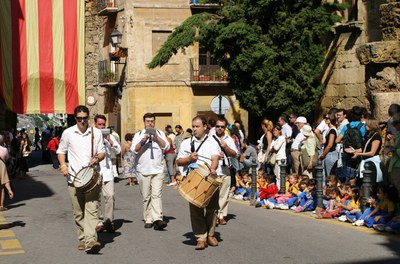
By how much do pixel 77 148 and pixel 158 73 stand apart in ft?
93.2

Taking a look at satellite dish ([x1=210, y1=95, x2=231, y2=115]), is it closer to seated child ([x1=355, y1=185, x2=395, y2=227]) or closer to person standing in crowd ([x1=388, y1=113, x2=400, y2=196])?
seated child ([x1=355, y1=185, x2=395, y2=227])

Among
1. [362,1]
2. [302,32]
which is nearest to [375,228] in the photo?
[362,1]

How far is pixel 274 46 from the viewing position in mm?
27609

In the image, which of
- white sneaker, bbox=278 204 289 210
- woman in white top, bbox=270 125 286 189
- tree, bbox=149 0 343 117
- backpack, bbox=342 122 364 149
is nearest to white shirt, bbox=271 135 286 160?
woman in white top, bbox=270 125 286 189

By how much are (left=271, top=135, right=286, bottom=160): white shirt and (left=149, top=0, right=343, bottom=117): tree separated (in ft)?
30.2

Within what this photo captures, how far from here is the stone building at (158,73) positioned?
1522 inches

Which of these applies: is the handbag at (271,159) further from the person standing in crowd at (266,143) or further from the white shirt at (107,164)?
the white shirt at (107,164)

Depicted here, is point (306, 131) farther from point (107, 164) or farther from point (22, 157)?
point (22, 157)

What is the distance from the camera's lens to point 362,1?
80.6 feet

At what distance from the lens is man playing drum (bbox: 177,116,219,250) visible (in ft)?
35.3

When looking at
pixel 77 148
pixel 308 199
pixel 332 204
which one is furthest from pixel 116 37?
pixel 77 148

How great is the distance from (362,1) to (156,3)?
1594 centimetres

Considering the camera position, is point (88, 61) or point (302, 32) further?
point (88, 61)

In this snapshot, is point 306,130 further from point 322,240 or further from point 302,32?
point 302,32
